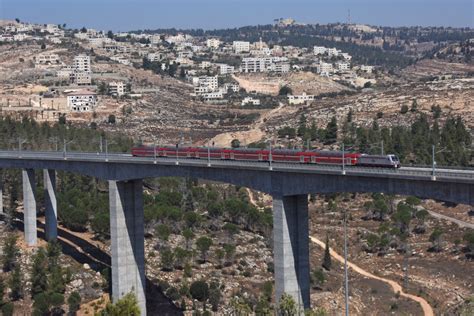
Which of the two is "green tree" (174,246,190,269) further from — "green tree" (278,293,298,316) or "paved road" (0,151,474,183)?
"green tree" (278,293,298,316)

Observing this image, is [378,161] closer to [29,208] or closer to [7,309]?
[7,309]

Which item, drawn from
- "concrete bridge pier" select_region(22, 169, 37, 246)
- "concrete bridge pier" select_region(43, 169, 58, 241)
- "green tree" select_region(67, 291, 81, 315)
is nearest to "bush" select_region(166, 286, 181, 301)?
"green tree" select_region(67, 291, 81, 315)

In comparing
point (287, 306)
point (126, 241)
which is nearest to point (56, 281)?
point (126, 241)

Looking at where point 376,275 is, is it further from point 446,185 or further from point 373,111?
point 373,111

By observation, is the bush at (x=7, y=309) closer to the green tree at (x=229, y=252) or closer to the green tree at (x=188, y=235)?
the green tree at (x=188, y=235)

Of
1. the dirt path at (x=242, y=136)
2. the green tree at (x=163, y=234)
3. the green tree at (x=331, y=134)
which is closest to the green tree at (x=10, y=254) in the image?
the green tree at (x=163, y=234)

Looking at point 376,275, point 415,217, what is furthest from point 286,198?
point 415,217
